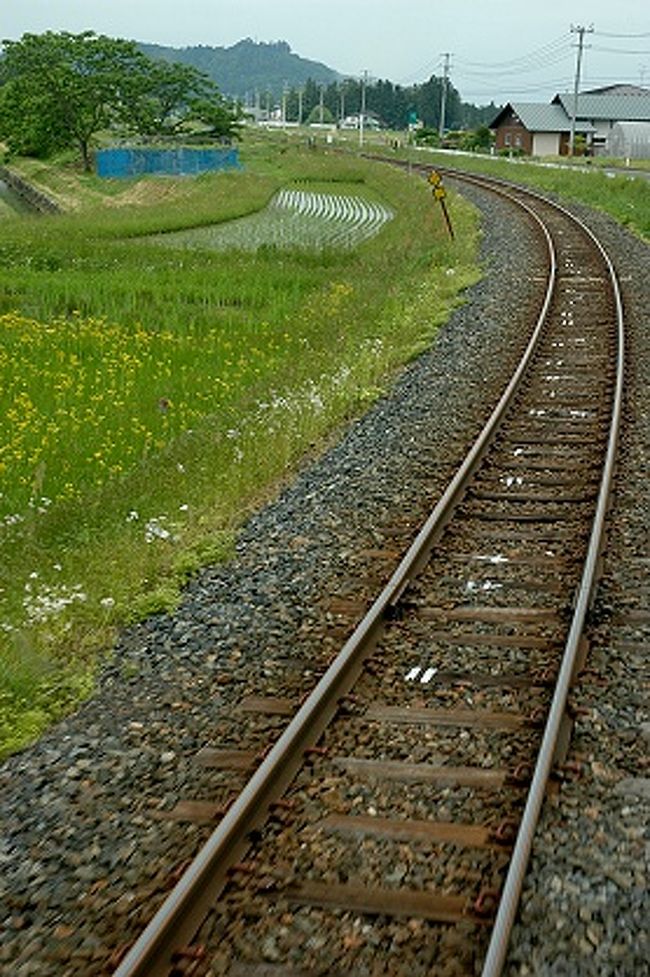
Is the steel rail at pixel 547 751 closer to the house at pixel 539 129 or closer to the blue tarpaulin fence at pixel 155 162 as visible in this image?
the blue tarpaulin fence at pixel 155 162

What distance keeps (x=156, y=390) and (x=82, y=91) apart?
5785 cm

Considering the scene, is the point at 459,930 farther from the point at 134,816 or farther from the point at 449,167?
the point at 449,167

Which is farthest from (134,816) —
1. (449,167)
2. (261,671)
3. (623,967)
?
(449,167)

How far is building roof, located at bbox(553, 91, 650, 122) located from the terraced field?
57.9 meters

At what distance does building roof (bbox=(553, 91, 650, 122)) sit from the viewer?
97.4m

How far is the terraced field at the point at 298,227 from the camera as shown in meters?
31.4

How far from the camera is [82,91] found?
218 feet

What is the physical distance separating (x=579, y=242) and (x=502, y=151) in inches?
2705

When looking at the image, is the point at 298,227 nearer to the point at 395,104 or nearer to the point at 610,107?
the point at 610,107

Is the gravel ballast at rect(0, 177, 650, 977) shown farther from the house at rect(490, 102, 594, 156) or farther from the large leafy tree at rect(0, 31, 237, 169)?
the house at rect(490, 102, 594, 156)

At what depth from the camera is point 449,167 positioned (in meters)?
63.6

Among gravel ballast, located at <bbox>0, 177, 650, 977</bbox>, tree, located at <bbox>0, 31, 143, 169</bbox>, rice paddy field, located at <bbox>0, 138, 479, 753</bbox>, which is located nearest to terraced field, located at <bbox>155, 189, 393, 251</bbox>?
rice paddy field, located at <bbox>0, 138, 479, 753</bbox>

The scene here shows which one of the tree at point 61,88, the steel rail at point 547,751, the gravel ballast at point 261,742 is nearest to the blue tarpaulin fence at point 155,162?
the tree at point 61,88

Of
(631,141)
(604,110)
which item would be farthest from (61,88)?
(604,110)
